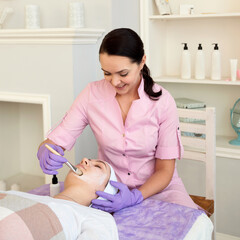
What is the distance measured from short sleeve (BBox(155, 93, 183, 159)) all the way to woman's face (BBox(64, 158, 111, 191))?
28 centimetres

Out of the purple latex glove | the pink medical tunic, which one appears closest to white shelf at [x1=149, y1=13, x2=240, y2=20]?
the pink medical tunic

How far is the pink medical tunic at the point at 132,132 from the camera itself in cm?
169

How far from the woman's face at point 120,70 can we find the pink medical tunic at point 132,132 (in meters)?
0.11

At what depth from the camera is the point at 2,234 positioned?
944mm

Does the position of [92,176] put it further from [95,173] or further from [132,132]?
[132,132]

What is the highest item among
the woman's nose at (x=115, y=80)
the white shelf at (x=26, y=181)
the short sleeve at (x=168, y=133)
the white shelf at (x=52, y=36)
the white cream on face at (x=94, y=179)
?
the white shelf at (x=52, y=36)

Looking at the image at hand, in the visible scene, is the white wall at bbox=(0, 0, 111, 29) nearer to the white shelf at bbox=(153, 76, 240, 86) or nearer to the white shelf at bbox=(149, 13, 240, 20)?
the white shelf at bbox=(149, 13, 240, 20)

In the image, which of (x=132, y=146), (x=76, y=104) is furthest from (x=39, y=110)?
(x=132, y=146)

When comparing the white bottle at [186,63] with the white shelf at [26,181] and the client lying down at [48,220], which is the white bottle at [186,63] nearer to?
the white shelf at [26,181]

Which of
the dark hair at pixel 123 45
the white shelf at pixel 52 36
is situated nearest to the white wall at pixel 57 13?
the white shelf at pixel 52 36

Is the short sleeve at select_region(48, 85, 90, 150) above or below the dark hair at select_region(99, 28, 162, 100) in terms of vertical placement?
below

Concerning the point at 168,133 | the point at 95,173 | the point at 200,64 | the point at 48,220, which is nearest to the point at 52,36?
the point at 200,64

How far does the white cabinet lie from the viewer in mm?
2637

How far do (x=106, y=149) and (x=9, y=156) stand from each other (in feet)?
5.37
